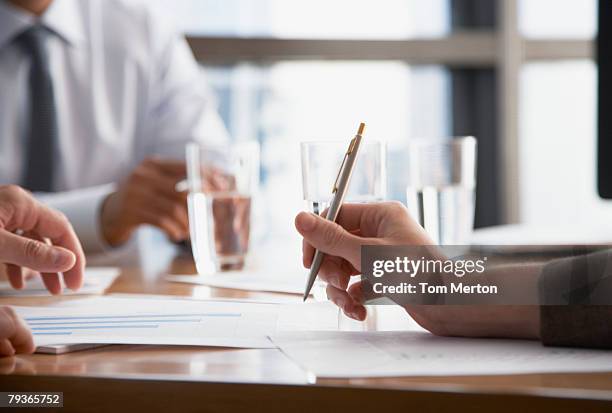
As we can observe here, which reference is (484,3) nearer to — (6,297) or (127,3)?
(127,3)

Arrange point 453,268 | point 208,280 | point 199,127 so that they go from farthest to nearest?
point 199,127
point 208,280
point 453,268

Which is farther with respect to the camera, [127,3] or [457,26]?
[457,26]

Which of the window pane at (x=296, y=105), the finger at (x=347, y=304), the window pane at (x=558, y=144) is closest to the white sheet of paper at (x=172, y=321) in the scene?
the finger at (x=347, y=304)

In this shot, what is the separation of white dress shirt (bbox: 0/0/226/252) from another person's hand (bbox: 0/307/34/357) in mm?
1057

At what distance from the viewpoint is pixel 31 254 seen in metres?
0.71

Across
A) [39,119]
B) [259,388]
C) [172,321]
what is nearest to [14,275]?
[172,321]

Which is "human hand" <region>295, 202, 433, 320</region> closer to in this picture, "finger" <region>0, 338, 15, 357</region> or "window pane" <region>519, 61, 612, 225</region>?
"finger" <region>0, 338, 15, 357</region>

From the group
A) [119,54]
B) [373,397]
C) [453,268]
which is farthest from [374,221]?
[119,54]

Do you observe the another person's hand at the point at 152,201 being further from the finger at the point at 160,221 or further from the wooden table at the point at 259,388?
the wooden table at the point at 259,388

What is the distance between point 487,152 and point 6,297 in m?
2.30

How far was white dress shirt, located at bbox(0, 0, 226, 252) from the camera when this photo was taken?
152cm

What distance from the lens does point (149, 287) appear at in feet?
2.99

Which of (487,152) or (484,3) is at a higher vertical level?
(484,3)

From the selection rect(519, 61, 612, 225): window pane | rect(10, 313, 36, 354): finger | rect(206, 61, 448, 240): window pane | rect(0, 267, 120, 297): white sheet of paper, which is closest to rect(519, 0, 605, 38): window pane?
rect(519, 61, 612, 225): window pane
